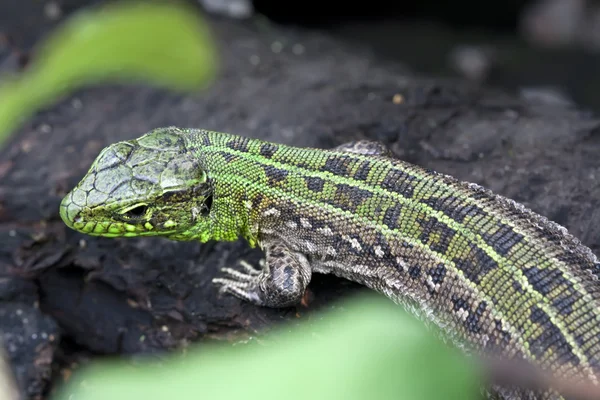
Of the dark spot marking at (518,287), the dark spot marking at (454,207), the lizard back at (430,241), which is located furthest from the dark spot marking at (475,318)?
the dark spot marking at (454,207)

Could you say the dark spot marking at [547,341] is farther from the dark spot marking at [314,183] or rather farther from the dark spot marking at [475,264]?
the dark spot marking at [314,183]

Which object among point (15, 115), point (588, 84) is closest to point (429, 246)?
point (15, 115)

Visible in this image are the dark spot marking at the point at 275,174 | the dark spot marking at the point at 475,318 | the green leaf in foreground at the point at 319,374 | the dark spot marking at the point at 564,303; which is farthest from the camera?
the dark spot marking at the point at 275,174

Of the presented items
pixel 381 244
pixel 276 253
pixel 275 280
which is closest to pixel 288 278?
pixel 275 280

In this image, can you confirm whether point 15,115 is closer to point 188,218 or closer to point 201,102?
point 201,102

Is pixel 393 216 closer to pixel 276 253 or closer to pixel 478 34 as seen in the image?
pixel 276 253

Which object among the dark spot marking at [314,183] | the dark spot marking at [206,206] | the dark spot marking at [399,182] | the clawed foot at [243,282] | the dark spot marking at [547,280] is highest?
the dark spot marking at [399,182]
